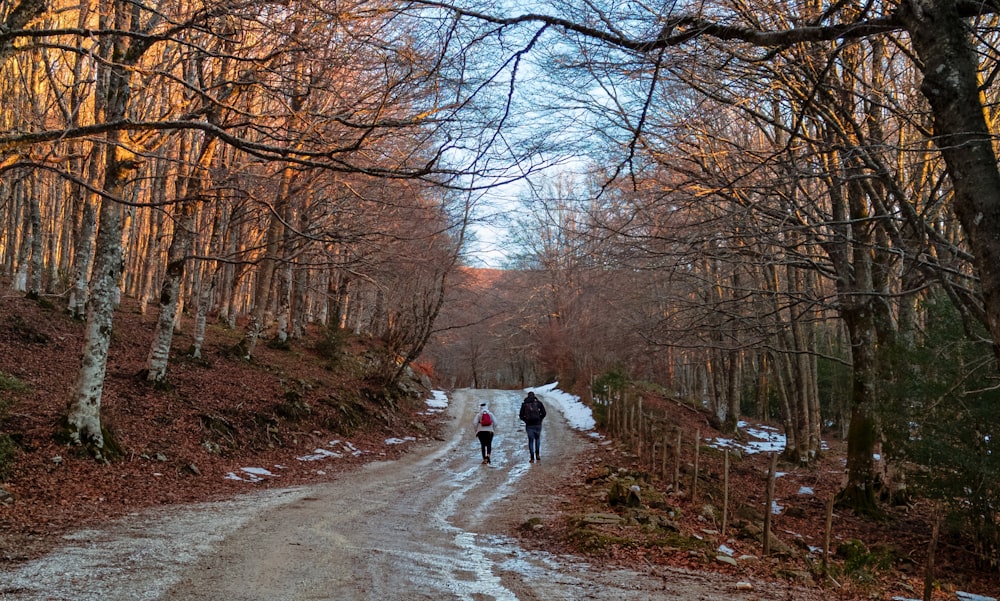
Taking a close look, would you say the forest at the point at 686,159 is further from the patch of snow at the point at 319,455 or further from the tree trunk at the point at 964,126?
the patch of snow at the point at 319,455

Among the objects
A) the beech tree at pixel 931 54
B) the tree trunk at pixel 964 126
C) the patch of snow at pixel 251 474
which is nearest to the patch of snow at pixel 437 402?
the patch of snow at pixel 251 474

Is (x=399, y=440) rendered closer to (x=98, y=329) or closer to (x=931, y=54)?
(x=98, y=329)

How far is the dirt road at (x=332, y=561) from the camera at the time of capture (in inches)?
193

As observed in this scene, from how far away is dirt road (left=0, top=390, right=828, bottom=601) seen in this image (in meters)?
4.91

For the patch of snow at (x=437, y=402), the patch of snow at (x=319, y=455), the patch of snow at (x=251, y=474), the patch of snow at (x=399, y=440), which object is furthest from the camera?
the patch of snow at (x=437, y=402)

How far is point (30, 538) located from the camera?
5.86m

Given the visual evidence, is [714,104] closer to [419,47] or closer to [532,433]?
[419,47]

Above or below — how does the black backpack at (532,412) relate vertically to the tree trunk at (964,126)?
below

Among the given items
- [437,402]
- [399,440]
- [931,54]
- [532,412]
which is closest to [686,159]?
[931,54]

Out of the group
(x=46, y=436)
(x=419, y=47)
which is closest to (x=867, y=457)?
(x=419, y=47)

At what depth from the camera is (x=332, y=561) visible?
593 cm

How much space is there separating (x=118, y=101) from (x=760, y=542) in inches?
434

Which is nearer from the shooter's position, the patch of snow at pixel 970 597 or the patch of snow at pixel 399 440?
the patch of snow at pixel 970 597

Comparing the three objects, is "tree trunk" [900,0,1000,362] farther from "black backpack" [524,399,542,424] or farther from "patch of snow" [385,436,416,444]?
"patch of snow" [385,436,416,444]
